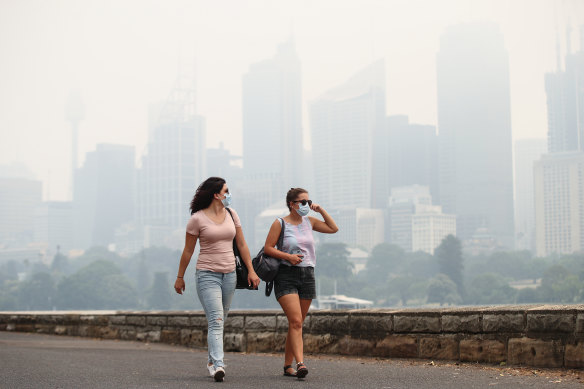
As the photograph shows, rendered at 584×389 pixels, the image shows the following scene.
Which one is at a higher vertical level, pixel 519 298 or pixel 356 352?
pixel 356 352

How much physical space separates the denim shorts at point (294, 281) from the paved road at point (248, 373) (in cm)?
71

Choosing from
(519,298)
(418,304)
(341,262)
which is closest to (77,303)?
(341,262)

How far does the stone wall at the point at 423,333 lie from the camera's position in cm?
690

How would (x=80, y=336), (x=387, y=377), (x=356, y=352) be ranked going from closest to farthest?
(x=387, y=377) → (x=356, y=352) → (x=80, y=336)

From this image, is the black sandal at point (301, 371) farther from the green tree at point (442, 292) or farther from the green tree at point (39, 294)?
the green tree at point (39, 294)

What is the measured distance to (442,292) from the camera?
169875mm

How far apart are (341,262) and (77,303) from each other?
199 ft

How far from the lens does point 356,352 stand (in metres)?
8.84

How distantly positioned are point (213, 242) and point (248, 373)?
1328mm

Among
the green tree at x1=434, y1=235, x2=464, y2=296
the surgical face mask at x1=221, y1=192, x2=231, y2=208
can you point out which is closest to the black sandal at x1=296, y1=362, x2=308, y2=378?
the surgical face mask at x1=221, y1=192, x2=231, y2=208

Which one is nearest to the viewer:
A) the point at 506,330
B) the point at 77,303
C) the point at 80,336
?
the point at 506,330

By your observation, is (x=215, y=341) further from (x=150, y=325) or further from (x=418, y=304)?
(x=418, y=304)

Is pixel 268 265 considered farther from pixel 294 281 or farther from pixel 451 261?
pixel 451 261

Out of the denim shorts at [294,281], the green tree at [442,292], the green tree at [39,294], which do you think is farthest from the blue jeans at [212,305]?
the green tree at [39,294]
